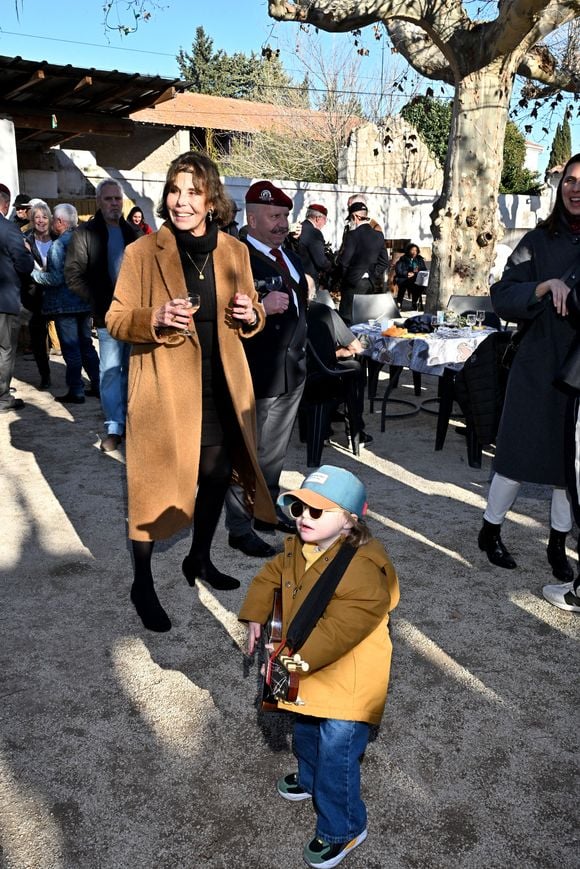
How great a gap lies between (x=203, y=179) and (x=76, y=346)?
15.8 ft

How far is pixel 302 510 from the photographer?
211 centimetres

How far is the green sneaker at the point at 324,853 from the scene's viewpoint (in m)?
2.15

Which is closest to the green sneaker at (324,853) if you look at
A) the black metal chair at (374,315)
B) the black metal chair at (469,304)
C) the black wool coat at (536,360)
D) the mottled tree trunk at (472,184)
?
the black wool coat at (536,360)

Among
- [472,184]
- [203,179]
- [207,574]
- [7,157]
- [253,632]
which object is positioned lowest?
[207,574]

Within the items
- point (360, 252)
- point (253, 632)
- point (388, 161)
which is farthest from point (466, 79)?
point (388, 161)

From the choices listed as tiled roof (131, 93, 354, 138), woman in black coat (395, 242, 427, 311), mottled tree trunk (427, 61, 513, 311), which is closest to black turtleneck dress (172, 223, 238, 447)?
mottled tree trunk (427, 61, 513, 311)

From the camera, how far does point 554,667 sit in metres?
3.22

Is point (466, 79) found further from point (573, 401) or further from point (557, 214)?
point (573, 401)

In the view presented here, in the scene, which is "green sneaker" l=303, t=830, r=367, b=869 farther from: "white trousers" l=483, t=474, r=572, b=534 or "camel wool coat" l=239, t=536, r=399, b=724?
"white trousers" l=483, t=474, r=572, b=534

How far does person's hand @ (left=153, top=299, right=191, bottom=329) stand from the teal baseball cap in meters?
1.02

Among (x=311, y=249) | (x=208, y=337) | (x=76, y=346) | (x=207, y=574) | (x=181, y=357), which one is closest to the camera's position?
(x=181, y=357)

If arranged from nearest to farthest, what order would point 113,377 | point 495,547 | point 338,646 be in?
point 338,646
point 495,547
point 113,377

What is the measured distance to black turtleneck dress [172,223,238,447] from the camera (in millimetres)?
3221

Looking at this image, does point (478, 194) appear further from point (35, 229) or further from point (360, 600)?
point (360, 600)
